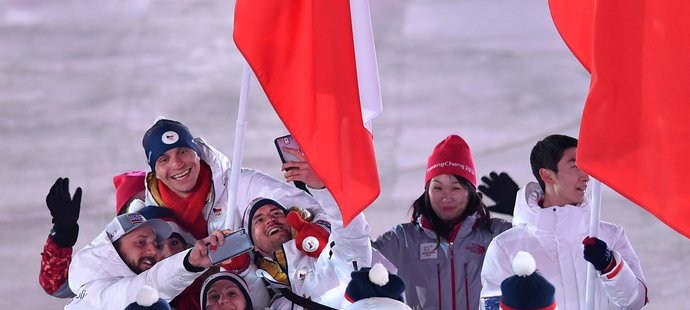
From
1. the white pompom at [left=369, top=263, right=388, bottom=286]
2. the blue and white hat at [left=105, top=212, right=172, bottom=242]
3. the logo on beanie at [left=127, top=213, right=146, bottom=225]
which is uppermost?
the logo on beanie at [left=127, top=213, right=146, bottom=225]

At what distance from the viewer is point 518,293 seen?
11.4 ft

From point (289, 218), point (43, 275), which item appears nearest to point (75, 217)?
point (43, 275)

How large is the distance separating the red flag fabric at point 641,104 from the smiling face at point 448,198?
1.14 meters

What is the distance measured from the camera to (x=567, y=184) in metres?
4.74

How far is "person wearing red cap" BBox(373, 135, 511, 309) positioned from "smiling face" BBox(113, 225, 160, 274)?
78cm

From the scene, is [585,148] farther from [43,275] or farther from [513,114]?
[513,114]

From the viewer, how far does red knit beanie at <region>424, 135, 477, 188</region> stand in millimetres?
5094

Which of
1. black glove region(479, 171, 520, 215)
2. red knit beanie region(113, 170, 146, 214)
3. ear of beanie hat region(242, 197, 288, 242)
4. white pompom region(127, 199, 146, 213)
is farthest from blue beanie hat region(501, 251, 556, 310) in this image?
red knit beanie region(113, 170, 146, 214)

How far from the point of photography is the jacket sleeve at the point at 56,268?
203 inches

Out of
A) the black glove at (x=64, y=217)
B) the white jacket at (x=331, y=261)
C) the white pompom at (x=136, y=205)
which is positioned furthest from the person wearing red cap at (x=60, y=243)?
the white jacket at (x=331, y=261)

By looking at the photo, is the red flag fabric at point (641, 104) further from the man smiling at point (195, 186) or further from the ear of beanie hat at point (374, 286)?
the man smiling at point (195, 186)

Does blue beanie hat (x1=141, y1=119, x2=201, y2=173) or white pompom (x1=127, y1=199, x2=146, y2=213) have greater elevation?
blue beanie hat (x1=141, y1=119, x2=201, y2=173)

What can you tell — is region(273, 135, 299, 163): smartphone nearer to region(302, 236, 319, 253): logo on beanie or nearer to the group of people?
the group of people

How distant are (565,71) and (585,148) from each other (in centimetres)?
348
